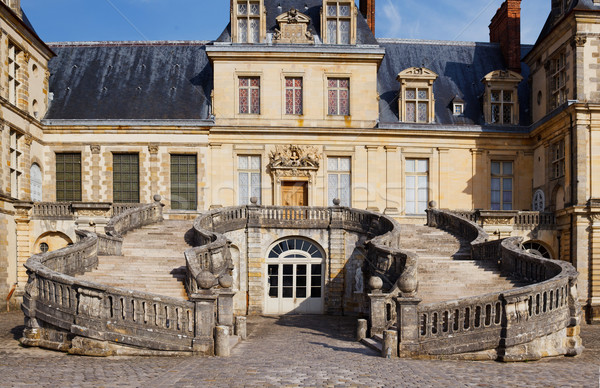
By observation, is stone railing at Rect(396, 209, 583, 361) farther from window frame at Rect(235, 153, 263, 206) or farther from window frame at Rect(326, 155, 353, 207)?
window frame at Rect(235, 153, 263, 206)

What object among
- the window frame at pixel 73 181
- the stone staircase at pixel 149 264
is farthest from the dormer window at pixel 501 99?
the window frame at pixel 73 181

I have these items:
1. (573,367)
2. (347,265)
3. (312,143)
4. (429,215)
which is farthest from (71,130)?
(573,367)

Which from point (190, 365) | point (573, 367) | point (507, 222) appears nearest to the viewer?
point (190, 365)

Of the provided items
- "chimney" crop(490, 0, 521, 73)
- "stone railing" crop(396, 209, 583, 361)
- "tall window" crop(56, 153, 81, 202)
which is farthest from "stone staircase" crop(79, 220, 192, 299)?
"chimney" crop(490, 0, 521, 73)

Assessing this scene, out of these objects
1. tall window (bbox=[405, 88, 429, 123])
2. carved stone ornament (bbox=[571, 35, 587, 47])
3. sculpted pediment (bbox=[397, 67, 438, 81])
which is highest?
carved stone ornament (bbox=[571, 35, 587, 47])

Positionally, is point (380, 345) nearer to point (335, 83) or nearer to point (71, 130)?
point (335, 83)

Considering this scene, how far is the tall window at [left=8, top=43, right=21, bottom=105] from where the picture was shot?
2450cm

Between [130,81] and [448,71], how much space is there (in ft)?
46.2

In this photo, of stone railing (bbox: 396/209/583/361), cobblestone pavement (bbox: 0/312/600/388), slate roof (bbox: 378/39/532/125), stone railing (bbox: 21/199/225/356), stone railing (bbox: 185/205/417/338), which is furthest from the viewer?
slate roof (bbox: 378/39/532/125)

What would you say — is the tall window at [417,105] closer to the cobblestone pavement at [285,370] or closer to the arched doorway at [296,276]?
the arched doorway at [296,276]

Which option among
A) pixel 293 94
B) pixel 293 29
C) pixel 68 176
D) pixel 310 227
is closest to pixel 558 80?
pixel 293 94

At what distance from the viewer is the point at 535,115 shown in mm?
27781

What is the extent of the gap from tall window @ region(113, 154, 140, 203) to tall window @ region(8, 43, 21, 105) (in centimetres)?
452

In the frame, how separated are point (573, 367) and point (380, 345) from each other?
363 cm
